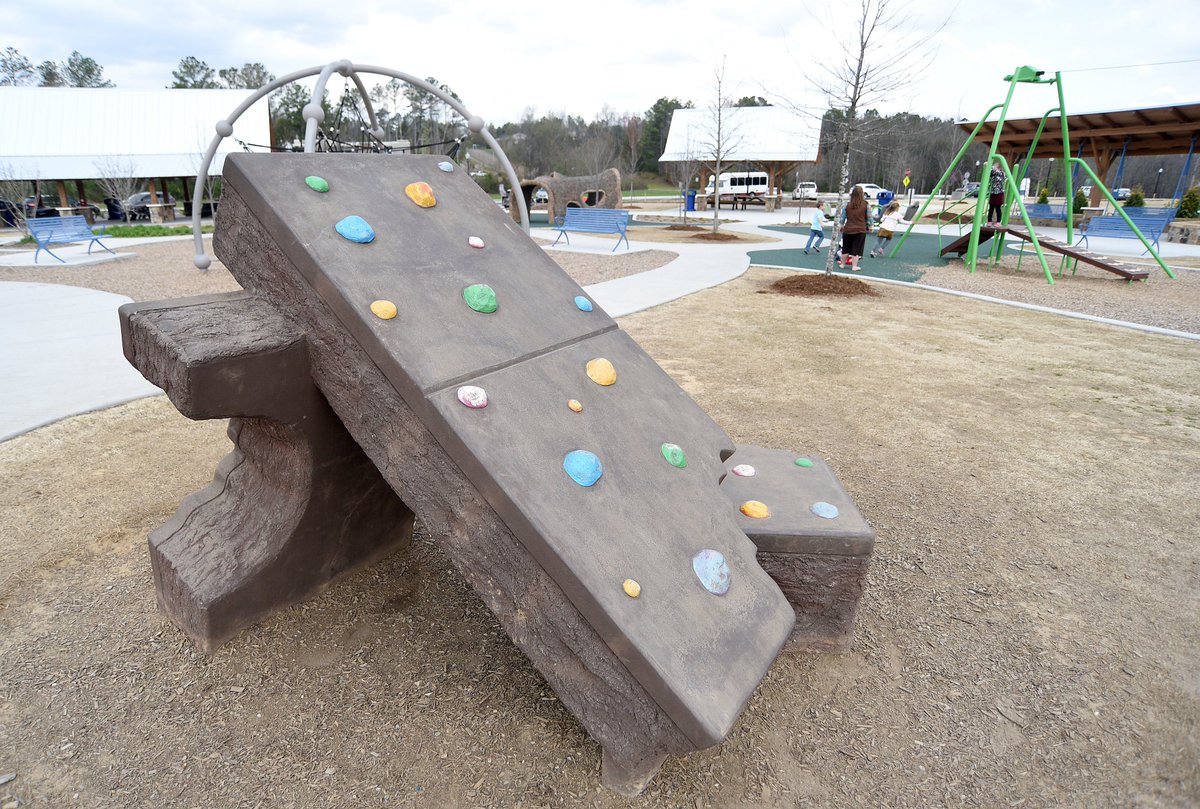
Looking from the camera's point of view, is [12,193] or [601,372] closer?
[601,372]

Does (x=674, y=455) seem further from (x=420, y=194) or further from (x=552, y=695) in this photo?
(x=420, y=194)

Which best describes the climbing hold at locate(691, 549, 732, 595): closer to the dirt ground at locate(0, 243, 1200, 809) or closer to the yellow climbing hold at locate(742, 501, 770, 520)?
the yellow climbing hold at locate(742, 501, 770, 520)

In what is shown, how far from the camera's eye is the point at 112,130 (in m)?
23.8

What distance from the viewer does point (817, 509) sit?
7.95 feet

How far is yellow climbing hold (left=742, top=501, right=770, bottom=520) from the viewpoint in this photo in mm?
2359

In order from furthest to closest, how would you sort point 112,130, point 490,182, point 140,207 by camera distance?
point 490,182, point 140,207, point 112,130

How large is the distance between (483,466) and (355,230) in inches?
38.4

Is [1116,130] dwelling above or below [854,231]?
above

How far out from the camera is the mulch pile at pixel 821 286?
9781 millimetres

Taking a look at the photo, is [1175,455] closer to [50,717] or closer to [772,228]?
[50,717]

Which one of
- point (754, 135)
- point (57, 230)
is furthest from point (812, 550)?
point (754, 135)

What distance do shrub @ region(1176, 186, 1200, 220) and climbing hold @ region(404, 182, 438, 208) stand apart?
27917 millimetres

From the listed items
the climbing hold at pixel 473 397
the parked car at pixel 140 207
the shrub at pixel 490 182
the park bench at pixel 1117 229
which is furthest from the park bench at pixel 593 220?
the shrub at pixel 490 182

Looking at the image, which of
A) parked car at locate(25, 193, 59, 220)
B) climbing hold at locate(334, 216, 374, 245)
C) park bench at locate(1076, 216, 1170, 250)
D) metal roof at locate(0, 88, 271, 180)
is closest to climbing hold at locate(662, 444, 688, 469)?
climbing hold at locate(334, 216, 374, 245)
